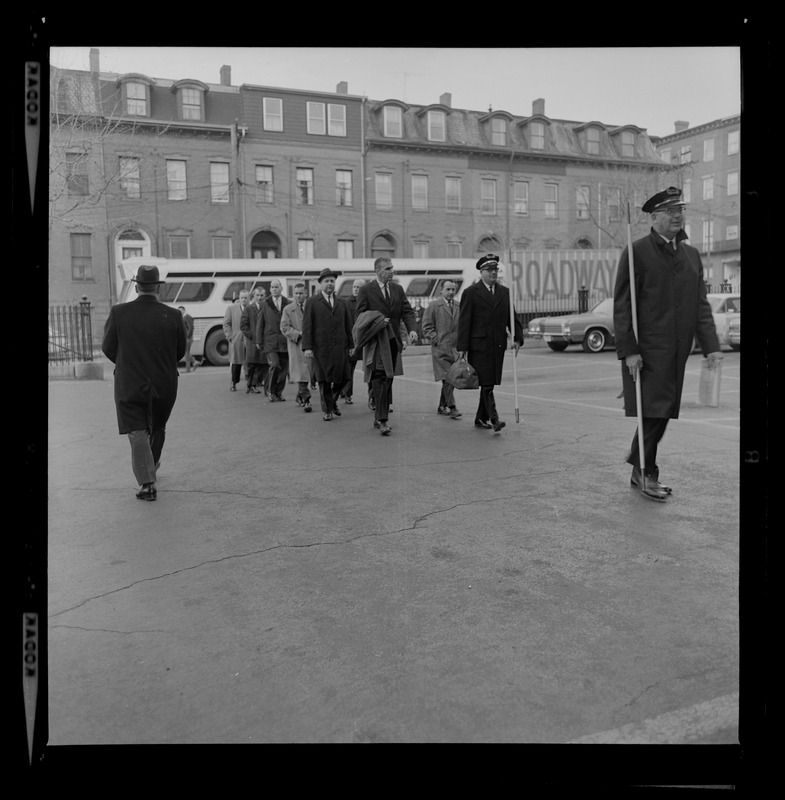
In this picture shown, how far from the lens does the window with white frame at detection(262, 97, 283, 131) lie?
8.83ft

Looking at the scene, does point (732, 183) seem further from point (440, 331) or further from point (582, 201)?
point (440, 331)

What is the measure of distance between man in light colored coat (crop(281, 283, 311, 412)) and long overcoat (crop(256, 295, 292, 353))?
96 mm

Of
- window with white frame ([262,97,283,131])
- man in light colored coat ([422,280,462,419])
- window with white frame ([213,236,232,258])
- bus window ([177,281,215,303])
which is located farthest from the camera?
man in light colored coat ([422,280,462,419])

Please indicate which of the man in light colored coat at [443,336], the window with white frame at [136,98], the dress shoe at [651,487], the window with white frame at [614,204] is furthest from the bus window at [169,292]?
the man in light colored coat at [443,336]

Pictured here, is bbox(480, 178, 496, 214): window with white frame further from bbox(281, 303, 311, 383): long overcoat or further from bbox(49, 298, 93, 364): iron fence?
bbox(281, 303, 311, 383): long overcoat

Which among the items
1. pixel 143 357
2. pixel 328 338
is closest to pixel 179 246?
pixel 143 357

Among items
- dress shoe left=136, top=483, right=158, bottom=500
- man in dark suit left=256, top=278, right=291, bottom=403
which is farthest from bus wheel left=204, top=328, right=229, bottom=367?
dress shoe left=136, top=483, right=158, bottom=500

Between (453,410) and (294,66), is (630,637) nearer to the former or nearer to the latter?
(294,66)

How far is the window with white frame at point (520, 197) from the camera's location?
10.5ft

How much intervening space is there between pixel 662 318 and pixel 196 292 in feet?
9.72

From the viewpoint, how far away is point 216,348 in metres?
6.76
